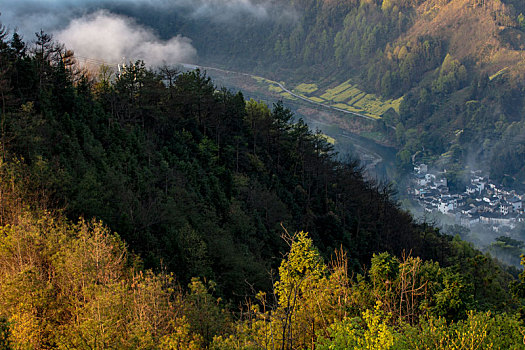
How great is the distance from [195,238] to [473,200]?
130 metres

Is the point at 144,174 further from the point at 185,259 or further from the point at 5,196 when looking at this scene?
the point at 5,196

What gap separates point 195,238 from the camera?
35.9m

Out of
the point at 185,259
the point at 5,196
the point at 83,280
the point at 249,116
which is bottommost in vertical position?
the point at 185,259

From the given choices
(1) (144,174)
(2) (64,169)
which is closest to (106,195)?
(2) (64,169)

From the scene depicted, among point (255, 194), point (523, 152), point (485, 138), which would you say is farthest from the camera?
point (485, 138)

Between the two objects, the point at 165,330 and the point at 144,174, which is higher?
the point at 144,174

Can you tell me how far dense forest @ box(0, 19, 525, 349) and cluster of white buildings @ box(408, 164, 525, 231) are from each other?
68611 mm

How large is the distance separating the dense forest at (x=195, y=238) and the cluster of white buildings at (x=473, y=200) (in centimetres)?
6861

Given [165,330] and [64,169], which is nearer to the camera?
[165,330]

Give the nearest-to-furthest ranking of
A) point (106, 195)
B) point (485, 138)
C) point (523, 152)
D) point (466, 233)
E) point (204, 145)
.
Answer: point (106, 195) → point (204, 145) → point (466, 233) → point (523, 152) → point (485, 138)

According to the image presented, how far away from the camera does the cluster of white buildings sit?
13600cm

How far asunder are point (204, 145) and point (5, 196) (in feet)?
107

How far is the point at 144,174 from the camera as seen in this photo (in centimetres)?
4362

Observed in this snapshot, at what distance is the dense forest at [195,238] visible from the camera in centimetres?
1736
